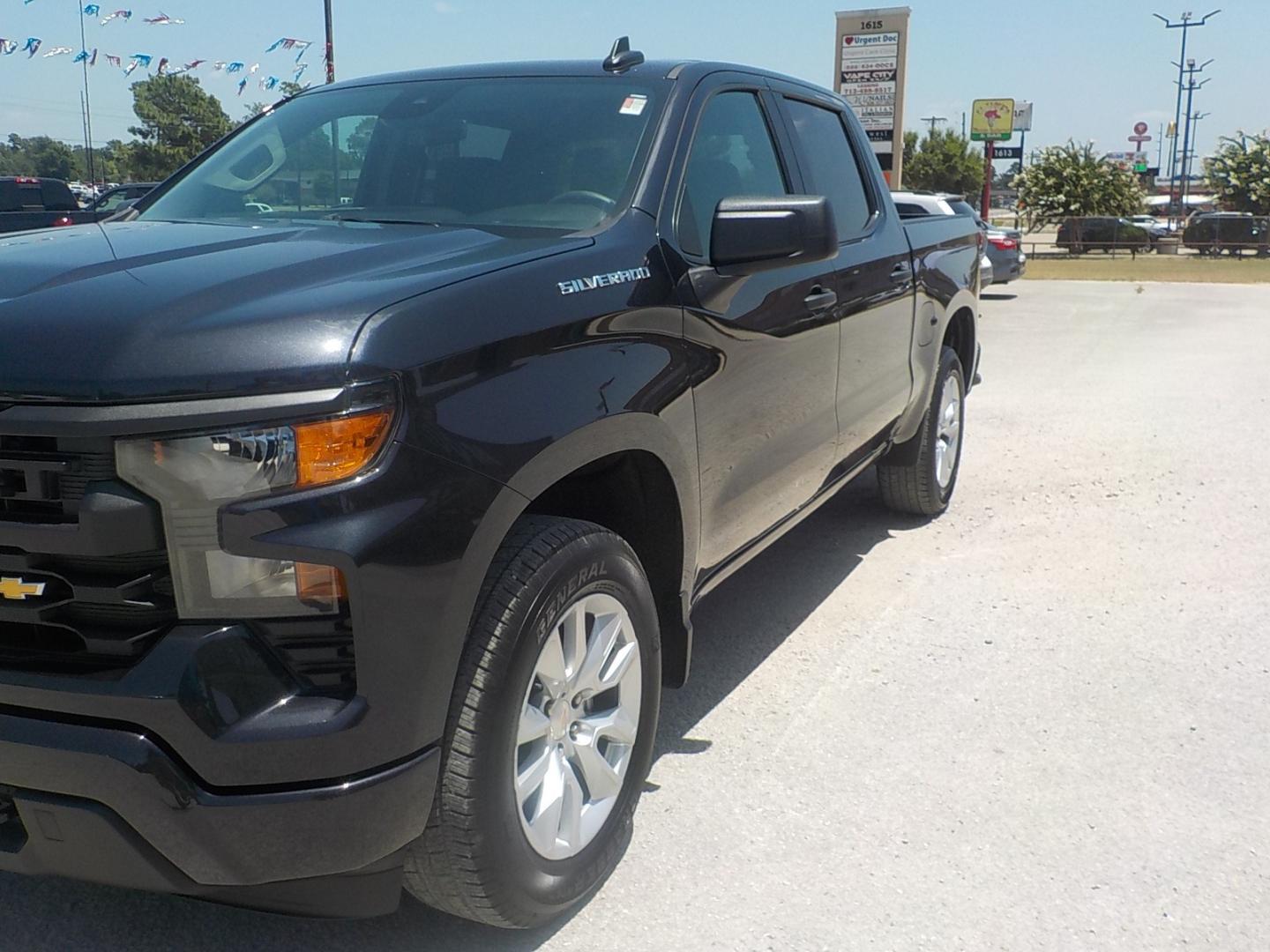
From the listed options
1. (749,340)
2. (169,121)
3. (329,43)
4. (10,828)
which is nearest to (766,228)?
(749,340)

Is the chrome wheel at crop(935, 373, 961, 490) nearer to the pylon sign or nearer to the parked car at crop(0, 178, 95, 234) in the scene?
the parked car at crop(0, 178, 95, 234)

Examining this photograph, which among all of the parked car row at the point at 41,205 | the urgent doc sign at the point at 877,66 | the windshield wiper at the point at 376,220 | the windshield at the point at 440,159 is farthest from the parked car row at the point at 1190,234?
the windshield wiper at the point at 376,220

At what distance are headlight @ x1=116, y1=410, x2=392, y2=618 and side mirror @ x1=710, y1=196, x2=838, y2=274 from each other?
1.33 meters

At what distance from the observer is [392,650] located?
2041mm

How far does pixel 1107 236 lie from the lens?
38.7m

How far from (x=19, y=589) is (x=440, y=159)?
6.02ft

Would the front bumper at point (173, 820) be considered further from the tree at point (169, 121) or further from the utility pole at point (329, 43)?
the tree at point (169, 121)

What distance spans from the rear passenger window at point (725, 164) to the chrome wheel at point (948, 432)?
226 cm

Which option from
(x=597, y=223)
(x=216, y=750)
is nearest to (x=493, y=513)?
(x=216, y=750)

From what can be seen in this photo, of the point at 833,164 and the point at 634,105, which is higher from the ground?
the point at 634,105

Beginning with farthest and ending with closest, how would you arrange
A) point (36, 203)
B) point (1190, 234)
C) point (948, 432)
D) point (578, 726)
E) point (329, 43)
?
point (1190, 234), point (329, 43), point (36, 203), point (948, 432), point (578, 726)

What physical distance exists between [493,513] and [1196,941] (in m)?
1.79

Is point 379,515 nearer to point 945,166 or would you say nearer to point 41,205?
point 41,205

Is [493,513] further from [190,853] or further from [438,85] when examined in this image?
[438,85]
